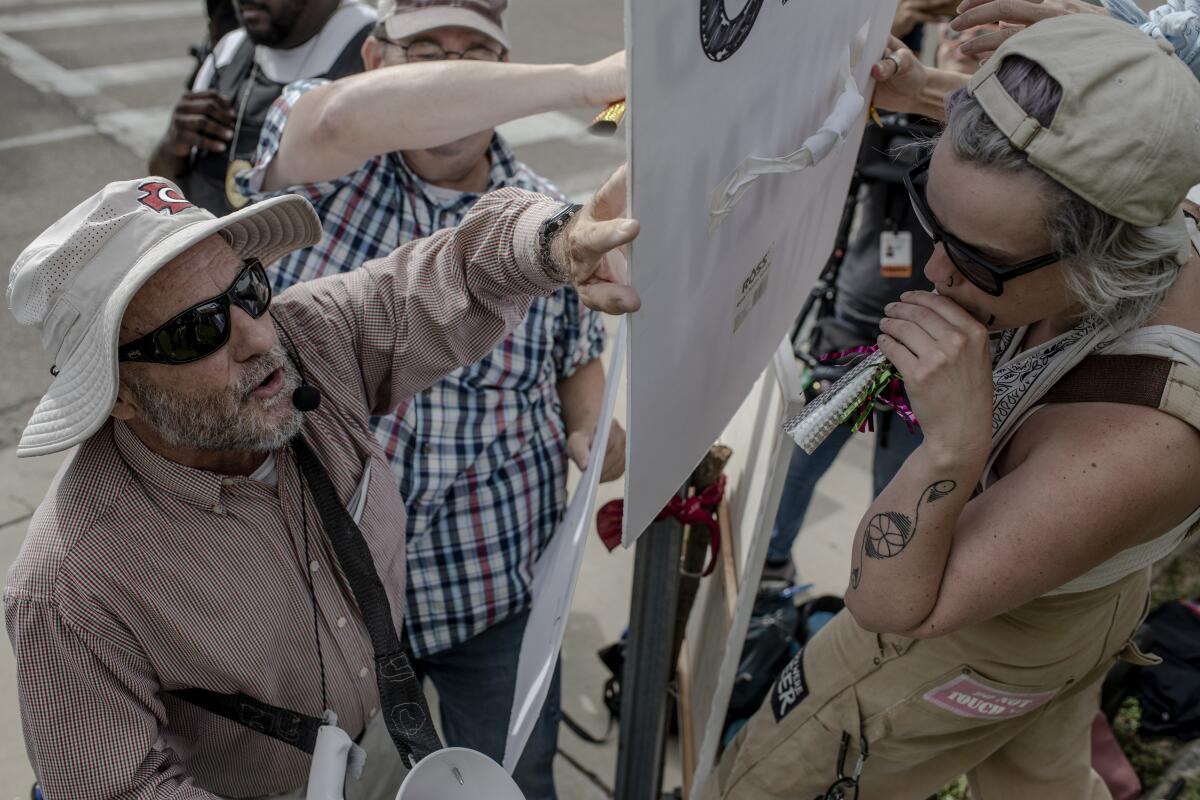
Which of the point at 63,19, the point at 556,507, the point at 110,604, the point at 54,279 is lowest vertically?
the point at 63,19

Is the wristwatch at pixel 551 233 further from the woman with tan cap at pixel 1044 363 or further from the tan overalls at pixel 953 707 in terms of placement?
the tan overalls at pixel 953 707

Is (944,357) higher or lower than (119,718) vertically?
higher

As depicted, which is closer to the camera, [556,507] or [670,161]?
[670,161]

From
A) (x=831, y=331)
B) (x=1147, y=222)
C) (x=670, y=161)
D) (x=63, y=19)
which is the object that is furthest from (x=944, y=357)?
(x=63, y=19)

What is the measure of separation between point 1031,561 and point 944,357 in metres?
0.29

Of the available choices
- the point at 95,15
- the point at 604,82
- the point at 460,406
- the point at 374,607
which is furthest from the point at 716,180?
the point at 95,15

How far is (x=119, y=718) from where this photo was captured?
141 centimetres

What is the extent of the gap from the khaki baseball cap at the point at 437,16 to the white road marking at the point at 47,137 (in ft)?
18.9

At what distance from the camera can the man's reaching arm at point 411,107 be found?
185 cm

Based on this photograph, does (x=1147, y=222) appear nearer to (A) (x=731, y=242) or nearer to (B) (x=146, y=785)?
(A) (x=731, y=242)

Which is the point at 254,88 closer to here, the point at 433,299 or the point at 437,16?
the point at 437,16

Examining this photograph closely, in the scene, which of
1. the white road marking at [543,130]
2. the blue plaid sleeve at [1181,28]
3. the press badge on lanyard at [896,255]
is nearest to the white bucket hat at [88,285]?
the blue plaid sleeve at [1181,28]

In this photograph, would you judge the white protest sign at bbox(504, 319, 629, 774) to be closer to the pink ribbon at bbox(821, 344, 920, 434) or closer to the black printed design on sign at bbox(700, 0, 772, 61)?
the pink ribbon at bbox(821, 344, 920, 434)

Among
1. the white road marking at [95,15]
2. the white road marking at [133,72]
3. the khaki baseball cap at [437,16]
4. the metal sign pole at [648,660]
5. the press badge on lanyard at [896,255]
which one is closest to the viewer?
the metal sign pole at [648,660]
